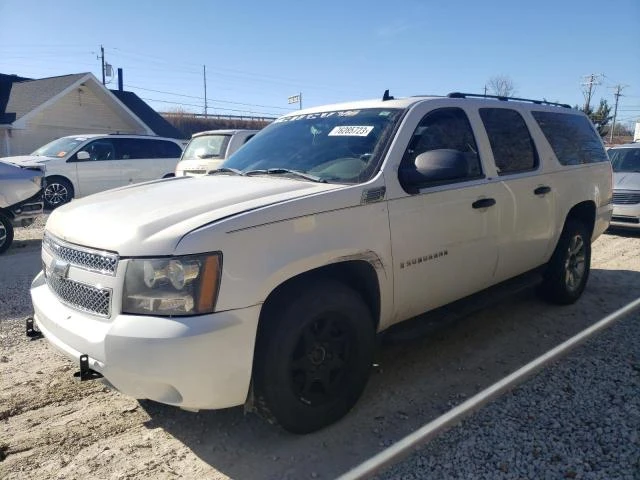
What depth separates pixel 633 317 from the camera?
194 inches

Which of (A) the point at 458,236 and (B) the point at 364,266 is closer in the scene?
(B) the point at 364,266

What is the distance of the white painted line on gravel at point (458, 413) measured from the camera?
2709 millimetres

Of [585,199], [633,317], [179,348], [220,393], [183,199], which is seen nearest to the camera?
[179,348]

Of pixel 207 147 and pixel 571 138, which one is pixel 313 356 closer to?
pixel 571 138

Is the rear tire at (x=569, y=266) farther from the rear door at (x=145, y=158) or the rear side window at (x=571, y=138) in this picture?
the rear door at (x=145, y=158)

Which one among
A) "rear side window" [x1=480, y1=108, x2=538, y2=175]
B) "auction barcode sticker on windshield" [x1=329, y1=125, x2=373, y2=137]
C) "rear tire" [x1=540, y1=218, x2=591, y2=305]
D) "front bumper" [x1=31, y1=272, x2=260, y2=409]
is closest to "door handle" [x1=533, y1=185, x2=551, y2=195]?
"rear side window" [x1=480, y1=108, x2=538, y2=175]

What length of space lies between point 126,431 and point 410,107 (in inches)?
111

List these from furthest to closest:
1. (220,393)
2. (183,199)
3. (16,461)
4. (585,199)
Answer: (585,199) → (183,199) → (16,461) → (220,393)

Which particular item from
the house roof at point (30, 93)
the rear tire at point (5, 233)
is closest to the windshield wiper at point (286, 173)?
the rear tire at point (5, 233)

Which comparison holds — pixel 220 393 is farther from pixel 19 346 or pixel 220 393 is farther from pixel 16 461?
pixel 19 346

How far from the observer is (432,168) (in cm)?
Answer: 332

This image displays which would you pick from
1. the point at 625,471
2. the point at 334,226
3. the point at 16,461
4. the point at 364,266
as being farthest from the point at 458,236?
the point at 16,461

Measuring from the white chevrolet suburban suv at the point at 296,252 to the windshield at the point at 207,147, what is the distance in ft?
Result: 23.1

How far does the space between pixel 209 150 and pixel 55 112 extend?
52.4 ft
